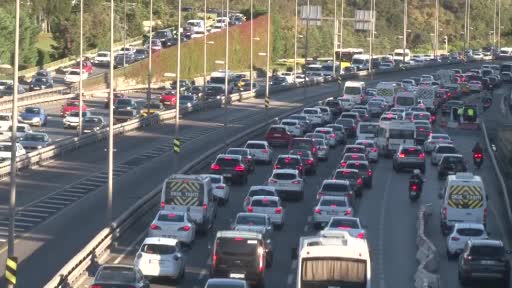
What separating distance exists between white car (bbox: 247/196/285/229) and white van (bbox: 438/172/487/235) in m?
5.84

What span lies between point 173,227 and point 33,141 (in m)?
26.0

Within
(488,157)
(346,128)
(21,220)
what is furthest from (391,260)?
(346,128)

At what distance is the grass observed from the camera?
447ft

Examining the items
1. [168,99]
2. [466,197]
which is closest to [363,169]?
[466,197]

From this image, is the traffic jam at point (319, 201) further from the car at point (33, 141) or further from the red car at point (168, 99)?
the red car at point (168, 99)

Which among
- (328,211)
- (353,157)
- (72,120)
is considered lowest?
(328,211)

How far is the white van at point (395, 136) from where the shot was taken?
234ft

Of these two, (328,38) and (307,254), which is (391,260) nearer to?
(307,254)

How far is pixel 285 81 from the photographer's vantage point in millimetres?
119938

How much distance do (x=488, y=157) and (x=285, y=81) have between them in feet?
158

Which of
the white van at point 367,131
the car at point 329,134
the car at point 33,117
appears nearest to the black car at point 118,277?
the car at point 329,134

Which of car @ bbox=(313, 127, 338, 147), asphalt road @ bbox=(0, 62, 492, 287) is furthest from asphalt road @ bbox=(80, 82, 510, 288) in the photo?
car @ bbox=(313, 127, 338, 147)

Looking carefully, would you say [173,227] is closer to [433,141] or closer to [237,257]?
[237,257]

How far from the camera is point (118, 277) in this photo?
1314 inches
